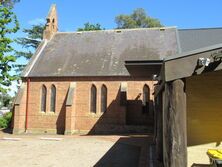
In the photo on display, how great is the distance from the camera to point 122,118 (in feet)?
92.7

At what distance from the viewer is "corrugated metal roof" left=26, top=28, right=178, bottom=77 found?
30062mm

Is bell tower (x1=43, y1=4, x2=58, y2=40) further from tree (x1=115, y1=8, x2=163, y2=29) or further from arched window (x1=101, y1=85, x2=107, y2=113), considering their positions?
tree (x1=115, y1=8, x2=163, y2=29)

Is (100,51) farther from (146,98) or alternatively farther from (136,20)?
(136,20)

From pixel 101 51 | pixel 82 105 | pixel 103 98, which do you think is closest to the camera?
pixel 103 98

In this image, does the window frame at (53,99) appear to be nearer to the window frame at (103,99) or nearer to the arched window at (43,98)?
the arched window at (43,98)

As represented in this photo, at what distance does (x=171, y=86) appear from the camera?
7172 mm

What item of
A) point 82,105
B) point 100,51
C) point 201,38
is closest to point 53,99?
point 82,105

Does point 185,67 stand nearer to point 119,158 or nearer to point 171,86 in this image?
point 171,86

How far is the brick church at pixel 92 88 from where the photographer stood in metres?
29.0

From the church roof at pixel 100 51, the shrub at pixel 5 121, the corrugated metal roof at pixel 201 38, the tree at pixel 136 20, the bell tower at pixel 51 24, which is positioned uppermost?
the tree at pixel 136 20

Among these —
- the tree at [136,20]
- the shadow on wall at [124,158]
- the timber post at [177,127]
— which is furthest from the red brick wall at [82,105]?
the tree at [136,20]

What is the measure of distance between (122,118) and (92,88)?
408 cm

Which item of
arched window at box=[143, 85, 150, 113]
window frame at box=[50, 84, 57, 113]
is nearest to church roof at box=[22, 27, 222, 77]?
window frame at box=[50, 84, 57, 113]

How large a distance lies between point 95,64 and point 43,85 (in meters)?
5.23
